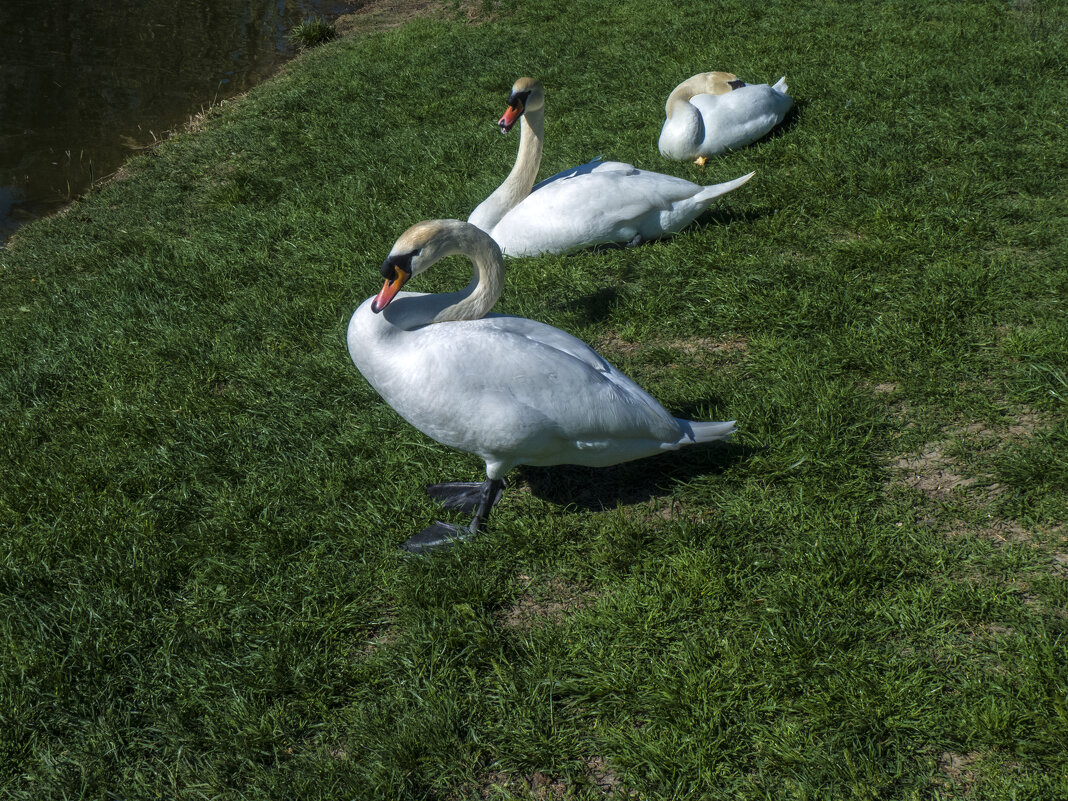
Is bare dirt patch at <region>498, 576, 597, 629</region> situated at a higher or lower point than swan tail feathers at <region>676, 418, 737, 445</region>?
lower

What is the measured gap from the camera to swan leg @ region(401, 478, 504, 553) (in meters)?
3.08

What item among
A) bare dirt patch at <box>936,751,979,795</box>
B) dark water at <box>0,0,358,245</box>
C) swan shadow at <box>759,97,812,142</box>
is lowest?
bare dirt patch at <box>936,751,979,795</box>

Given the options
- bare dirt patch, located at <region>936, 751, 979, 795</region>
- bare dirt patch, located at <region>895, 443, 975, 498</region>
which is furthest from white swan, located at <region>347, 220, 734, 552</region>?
bare dirt patch, located at <region>936, 751, 979, 795</region>

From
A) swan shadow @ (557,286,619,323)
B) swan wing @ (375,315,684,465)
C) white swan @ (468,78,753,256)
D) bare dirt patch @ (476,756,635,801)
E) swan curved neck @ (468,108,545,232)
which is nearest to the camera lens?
bare dirt patch @ (476,756,635,801)

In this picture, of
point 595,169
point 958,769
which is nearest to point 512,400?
point 958,769

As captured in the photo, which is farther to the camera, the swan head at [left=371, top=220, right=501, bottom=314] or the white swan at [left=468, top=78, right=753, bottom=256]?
the white swan at [left=468, top=78, right=753, bottom=256]

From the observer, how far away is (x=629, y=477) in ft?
11.1

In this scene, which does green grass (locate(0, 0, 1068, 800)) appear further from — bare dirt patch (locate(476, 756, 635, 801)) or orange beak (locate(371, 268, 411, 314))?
orange beak (locate(371, 268, 411, 314))

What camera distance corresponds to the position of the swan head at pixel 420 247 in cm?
298

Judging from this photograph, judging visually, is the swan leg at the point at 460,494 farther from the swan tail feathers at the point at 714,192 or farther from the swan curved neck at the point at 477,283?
the swan tail feathers at the point at 714,192

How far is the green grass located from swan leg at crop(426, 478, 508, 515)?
71 mm

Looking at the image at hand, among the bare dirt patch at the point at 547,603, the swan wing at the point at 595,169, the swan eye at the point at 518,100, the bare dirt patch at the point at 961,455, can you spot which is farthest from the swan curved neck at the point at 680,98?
the bare dirt patch at the point at 547,603

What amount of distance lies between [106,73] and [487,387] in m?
9.61

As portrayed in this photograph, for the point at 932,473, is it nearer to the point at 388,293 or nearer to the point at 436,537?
the point at 436,537
